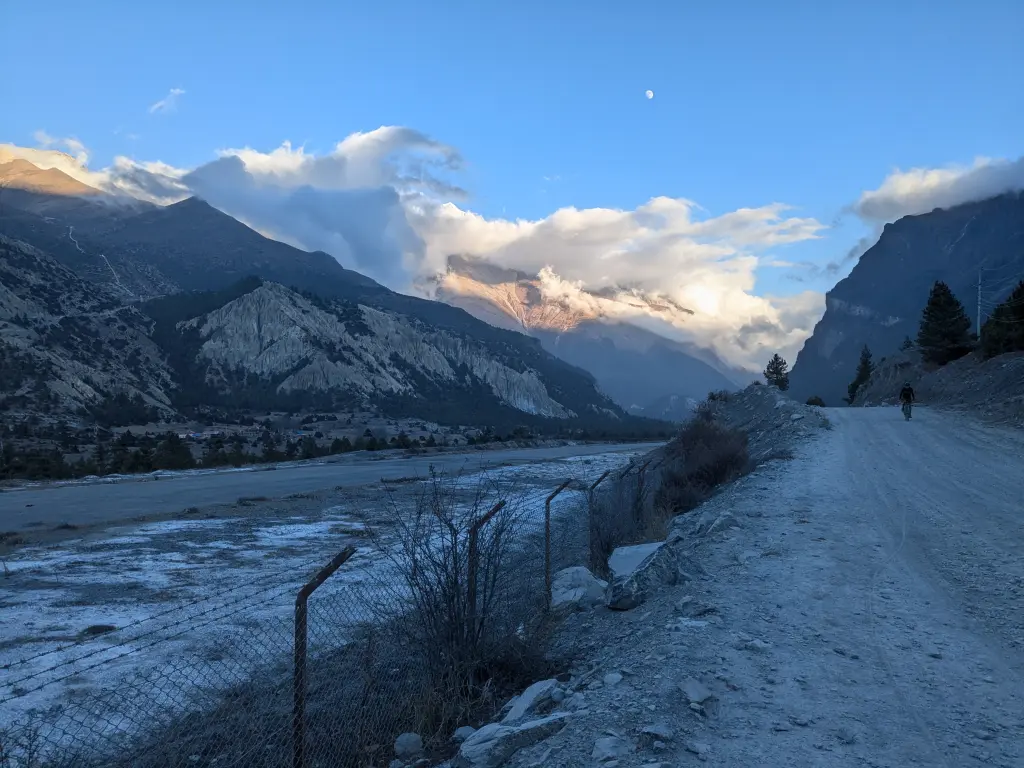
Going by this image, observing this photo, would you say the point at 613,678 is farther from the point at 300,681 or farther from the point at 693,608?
the point at 300,681

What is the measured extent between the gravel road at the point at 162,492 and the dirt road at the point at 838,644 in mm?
14173

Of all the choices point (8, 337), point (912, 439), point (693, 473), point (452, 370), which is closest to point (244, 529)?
point (693, 473)

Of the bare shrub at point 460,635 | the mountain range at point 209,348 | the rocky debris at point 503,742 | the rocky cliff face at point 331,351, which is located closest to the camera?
the rocky debris at point 503,742

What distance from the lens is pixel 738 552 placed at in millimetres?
9625

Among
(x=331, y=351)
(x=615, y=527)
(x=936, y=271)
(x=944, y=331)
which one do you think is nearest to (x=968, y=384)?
(x=944, y=331)

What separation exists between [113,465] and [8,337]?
1492 inches

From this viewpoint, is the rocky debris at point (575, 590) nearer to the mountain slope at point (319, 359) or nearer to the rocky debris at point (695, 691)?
Result: the rocky debris at point (695, 691)

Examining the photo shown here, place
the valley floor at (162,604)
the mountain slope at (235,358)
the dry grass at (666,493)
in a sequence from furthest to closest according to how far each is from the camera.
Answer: the mountain slope at (235,358) < the dry grass at (666,493) < the valley floor at (162,604)

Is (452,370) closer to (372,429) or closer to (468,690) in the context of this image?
(372,429)

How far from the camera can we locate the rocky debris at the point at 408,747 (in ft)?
19.6

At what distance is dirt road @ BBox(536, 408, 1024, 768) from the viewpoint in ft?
14.9

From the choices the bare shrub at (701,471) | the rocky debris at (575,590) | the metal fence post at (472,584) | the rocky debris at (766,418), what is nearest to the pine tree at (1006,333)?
the rocky debris at (766,418)

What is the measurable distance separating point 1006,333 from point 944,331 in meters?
13.2

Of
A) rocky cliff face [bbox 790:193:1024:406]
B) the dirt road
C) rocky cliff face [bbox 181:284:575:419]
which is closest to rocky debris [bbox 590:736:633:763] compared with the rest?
the dirt road
